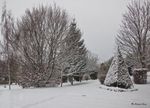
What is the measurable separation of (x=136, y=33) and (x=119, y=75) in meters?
11.6

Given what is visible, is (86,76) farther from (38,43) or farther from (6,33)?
(6,33)

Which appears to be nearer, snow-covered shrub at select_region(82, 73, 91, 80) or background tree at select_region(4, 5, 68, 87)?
background tree at select_region(4, 5, 68, 87)

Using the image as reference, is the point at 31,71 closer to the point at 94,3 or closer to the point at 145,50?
the point at 94,3

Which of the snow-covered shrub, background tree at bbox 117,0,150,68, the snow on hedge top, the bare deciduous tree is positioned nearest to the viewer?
the snow on hedge top

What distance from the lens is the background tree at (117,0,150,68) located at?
25.5 metres

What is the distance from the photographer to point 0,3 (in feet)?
77.8

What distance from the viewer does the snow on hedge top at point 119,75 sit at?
1546 cm

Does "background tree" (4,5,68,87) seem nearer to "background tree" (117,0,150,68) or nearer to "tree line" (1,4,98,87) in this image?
"tree line" (1,4,98,87)

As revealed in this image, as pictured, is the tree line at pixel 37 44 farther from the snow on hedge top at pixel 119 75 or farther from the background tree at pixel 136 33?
the background tree at pixel 136 33

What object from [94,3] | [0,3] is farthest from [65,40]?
[0,3]

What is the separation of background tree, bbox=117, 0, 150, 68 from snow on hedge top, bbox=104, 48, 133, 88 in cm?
924

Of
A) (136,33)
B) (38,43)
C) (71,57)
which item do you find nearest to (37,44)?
(38,43)

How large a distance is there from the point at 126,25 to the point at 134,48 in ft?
10.3

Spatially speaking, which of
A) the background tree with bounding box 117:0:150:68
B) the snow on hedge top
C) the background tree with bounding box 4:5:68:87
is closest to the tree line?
the background tree with bounding box 4:5:68:87
